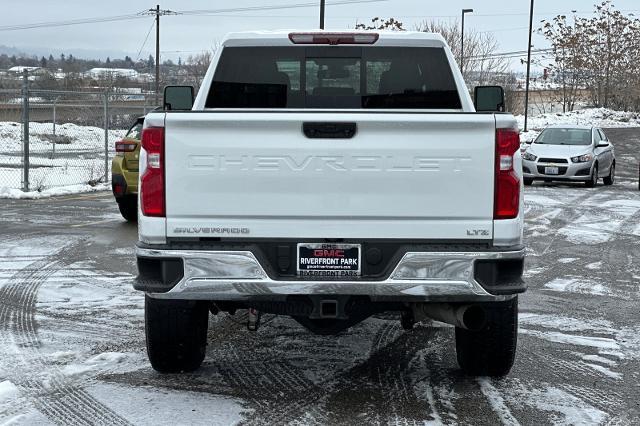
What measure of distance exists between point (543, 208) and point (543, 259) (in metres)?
5.63

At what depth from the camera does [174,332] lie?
5461 mm

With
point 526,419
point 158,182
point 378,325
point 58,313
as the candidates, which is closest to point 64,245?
point 58,313

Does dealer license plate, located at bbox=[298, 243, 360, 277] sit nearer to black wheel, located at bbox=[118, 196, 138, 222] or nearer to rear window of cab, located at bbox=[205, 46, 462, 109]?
rear window of cab, located at bbox=[205, 46, 462, 109]

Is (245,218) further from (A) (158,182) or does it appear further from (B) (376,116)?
(B) (376,116)

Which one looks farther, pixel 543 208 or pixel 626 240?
pixel 543 208

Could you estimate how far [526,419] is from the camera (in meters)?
4.96

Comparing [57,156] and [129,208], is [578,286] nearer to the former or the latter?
[129,208]

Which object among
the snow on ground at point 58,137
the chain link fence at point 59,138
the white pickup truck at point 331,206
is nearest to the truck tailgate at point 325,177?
the white pickup truck at point 331,206

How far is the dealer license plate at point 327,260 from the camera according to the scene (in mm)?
4902

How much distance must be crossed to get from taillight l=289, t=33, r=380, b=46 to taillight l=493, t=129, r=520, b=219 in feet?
4.99

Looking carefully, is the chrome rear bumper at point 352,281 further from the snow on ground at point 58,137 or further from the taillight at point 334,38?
the snow on ground at point 58,137

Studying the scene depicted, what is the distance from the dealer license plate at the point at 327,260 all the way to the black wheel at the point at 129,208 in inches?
359

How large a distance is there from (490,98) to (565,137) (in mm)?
16665

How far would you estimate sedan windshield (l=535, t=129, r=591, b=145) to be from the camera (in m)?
21.8
